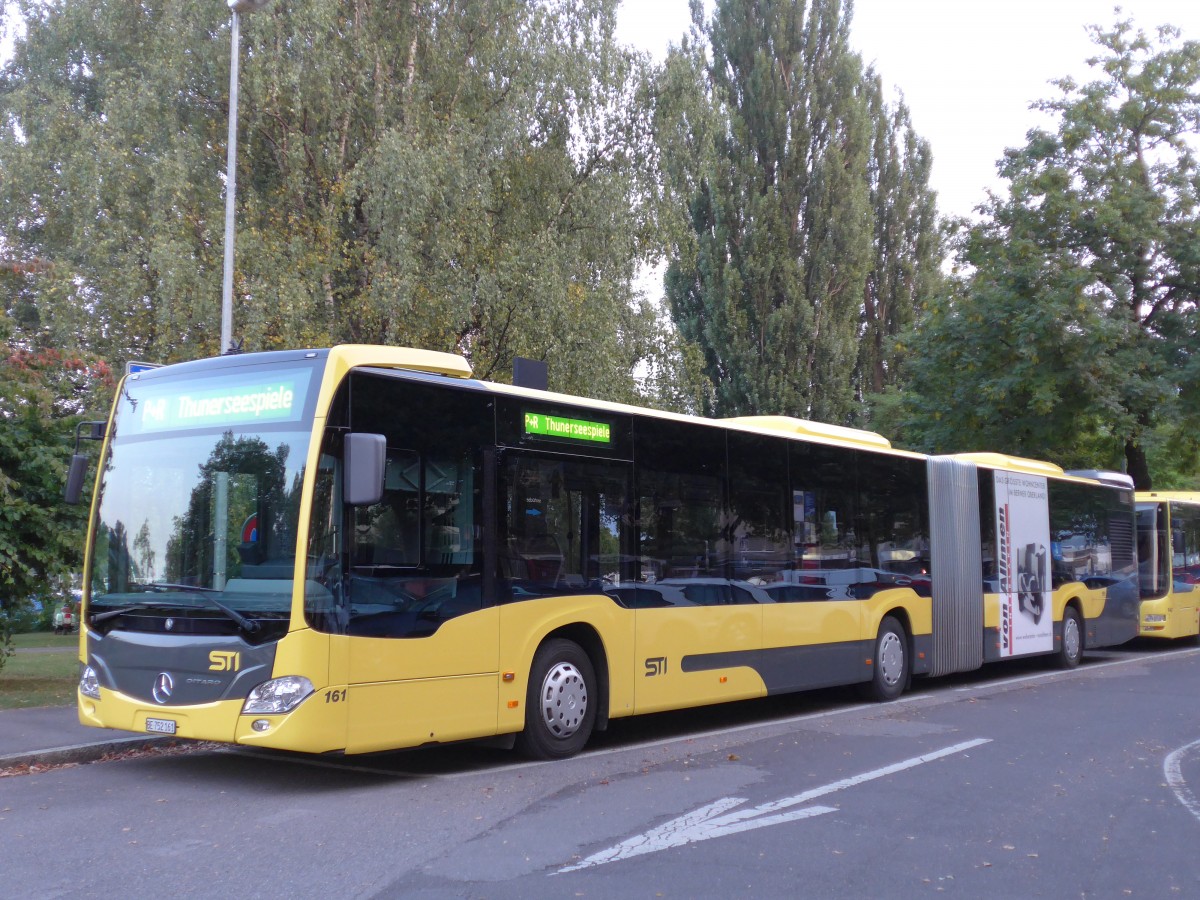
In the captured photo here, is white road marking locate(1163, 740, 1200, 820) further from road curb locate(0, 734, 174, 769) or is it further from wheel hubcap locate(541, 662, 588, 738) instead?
road curb locate(0, 734, 174, 769)

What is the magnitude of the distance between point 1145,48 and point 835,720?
21.3m

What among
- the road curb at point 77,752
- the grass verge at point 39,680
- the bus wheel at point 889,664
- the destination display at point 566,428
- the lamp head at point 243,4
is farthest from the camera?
the lamp head at point 243,4

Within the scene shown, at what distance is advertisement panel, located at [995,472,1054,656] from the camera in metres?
17.0

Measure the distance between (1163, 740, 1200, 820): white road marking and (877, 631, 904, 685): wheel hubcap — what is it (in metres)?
3.83

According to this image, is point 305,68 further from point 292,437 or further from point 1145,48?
point 1145,48

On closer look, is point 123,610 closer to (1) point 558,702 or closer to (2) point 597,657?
(1) point 558,702

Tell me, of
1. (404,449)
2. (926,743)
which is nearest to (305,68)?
(404,449)

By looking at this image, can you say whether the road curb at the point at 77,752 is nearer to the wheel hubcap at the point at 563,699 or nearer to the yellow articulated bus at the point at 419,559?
the yellow articulated bus at the point at 419,559

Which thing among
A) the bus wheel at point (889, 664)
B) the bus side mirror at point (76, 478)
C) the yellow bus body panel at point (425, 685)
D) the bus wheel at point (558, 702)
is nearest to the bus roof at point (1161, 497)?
the bus wheel at point (889, 664)

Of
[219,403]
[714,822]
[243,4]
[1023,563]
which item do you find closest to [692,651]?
[714,822]

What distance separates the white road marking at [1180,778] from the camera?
26.4 ft

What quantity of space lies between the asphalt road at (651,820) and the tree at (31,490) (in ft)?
13.8

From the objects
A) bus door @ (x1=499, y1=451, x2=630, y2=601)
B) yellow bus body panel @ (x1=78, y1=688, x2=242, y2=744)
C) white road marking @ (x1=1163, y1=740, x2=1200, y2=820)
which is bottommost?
white road marking @ (x1=1163, y1=740, x2=1200, y2=820)

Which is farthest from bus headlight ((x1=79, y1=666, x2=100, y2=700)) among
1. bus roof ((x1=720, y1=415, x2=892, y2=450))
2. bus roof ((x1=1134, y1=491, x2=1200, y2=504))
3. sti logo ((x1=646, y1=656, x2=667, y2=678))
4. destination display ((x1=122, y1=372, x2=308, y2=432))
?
bus roof ((x1=1134, y1=491, x2=1200, y2=504))
